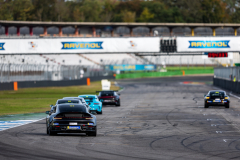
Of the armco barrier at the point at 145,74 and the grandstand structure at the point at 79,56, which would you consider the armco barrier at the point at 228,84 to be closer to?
the grandstand structure at the point at 79,56

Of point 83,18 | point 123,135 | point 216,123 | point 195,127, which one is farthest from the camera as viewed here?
point 83,18

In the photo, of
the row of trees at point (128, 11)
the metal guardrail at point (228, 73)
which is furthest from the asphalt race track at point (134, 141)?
the row of trees at point (128, 11)

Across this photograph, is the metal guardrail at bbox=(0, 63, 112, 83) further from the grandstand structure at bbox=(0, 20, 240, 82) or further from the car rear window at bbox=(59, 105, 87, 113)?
the car rear window at bbox=(59, 105, 87, 113)

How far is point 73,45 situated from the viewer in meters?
51.0

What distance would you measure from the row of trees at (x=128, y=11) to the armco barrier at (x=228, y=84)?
280 feet

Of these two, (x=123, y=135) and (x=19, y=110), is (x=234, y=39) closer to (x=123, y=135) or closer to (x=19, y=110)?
(x=19, y=110)

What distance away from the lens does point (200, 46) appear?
2063 inches

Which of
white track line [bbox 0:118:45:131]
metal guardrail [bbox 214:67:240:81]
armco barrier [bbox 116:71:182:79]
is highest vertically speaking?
metal guardrail [bbox 214:67:240:81]

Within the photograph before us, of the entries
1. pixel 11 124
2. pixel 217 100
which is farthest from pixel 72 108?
pixel 217 100

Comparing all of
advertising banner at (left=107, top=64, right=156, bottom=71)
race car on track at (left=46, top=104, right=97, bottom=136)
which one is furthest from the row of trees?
race car on track at (left=46, top=104, right=97, bottom=136)

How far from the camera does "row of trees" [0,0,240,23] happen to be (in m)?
148

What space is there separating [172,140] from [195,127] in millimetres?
4531

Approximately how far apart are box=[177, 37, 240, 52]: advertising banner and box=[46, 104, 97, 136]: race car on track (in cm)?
3649

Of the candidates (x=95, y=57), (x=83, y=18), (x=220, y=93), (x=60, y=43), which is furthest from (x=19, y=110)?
(x=83, y=18)
